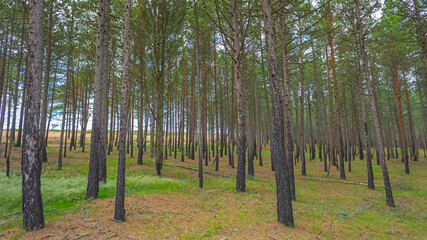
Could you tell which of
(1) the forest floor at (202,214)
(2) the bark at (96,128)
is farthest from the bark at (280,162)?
Result: (2) the bark at (96,128)

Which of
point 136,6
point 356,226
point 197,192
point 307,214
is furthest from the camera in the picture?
point 136,6

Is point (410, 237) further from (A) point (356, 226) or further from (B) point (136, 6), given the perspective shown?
(B) point (136, 6)

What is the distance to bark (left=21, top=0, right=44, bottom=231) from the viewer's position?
423 centimetres

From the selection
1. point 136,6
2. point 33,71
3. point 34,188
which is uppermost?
point 136,6

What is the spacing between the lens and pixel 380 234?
5227 mm

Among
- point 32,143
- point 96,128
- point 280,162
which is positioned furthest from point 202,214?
point 96,128

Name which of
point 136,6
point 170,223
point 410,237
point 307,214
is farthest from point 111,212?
point 136,6

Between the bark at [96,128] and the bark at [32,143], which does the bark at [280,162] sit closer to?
the bark at [32,143]

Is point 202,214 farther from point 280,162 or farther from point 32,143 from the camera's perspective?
point 32,143

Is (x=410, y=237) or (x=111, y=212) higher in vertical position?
(x=111, y=212)

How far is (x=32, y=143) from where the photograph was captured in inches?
171

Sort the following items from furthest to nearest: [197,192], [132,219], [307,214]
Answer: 1. [197,192]
2. [307,214]
3. [132,219]

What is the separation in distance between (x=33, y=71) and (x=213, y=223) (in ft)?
20.4

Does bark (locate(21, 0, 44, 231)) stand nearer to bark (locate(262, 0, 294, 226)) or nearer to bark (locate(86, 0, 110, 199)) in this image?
bark (locate(86, 0, 110, 199))
